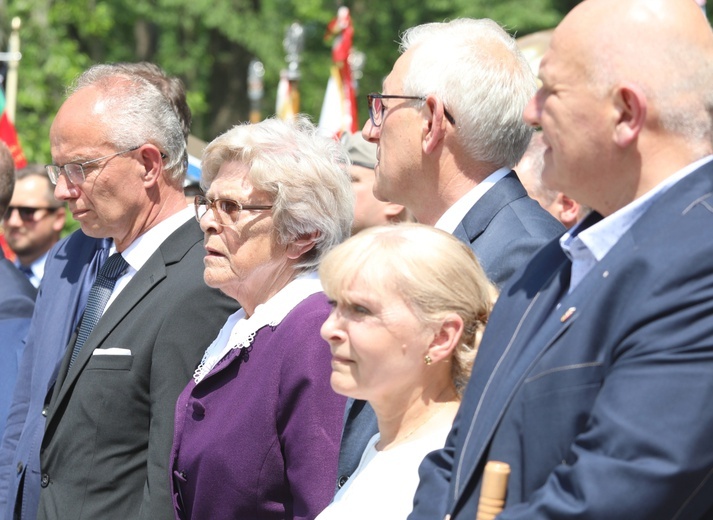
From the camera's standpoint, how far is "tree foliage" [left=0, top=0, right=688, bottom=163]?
1566 cm

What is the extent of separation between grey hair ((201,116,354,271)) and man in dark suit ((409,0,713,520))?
1333 millimetres

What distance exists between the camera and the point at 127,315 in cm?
396

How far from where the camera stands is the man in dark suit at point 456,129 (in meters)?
3.41

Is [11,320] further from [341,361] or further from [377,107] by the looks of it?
[341,361]

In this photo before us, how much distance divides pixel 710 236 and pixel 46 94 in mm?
14601

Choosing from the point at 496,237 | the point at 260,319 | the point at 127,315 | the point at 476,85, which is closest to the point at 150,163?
the point at 127,315

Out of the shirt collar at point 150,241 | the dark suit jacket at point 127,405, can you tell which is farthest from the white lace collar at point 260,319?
the shirt collar at point 150,241

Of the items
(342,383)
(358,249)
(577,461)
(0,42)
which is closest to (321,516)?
(342,383)

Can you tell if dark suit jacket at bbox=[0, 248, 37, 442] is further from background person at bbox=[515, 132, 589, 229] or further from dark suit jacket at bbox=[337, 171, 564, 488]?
background person at bbox=[515, 132, 589, 229]

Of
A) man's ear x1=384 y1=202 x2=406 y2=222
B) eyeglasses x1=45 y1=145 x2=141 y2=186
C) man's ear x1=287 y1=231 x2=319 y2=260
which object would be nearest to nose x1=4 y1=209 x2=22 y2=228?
man's ear x1=384 y1=202 x2=406 y2=222

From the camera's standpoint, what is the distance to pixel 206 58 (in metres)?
21.8

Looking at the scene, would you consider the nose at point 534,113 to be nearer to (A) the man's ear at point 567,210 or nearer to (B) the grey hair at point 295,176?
(B) the grey hair at point 295,176

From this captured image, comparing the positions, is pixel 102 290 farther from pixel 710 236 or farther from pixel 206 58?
pixel 206 58

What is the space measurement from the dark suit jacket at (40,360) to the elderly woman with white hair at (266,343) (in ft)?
2.71
